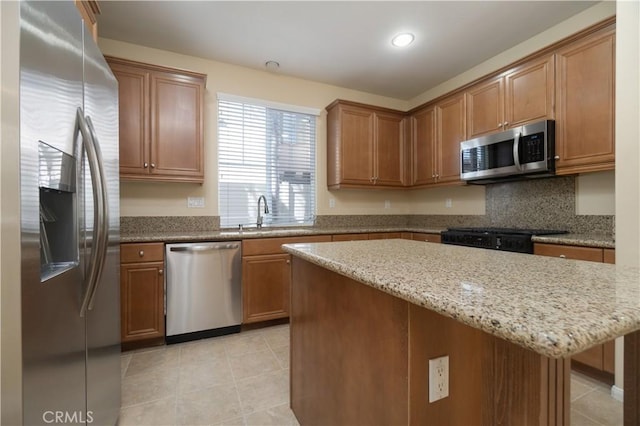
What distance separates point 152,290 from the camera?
91.5 inches

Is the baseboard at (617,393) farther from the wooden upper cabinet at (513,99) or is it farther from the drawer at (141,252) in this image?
the drawer at (141,252)

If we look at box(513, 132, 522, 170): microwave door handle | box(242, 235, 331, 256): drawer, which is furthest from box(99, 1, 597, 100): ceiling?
box(242, 235, 331, 256): drawer

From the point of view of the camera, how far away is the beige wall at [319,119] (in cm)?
270

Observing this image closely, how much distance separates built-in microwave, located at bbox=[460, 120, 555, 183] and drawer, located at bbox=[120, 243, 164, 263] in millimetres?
2946

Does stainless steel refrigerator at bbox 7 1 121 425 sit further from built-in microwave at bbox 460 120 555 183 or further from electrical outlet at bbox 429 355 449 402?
built-in microwave at bbox 460 120 555 183

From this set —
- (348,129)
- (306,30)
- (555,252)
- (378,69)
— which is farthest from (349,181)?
(555,252)

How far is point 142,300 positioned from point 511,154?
3.34 metres

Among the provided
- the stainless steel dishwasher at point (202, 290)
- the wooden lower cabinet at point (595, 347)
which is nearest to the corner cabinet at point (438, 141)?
the wooden lower cabinet at point (595, 347)

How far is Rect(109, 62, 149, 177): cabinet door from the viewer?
8.00 ft

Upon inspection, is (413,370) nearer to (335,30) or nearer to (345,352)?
(345,352)

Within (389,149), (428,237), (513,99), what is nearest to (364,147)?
(389,149)

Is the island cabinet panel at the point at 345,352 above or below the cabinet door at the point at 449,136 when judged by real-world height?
below

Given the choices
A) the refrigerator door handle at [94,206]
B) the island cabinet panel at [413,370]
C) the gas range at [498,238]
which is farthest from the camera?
the gas range at [498,238]

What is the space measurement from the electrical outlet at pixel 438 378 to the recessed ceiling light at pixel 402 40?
279 cm
